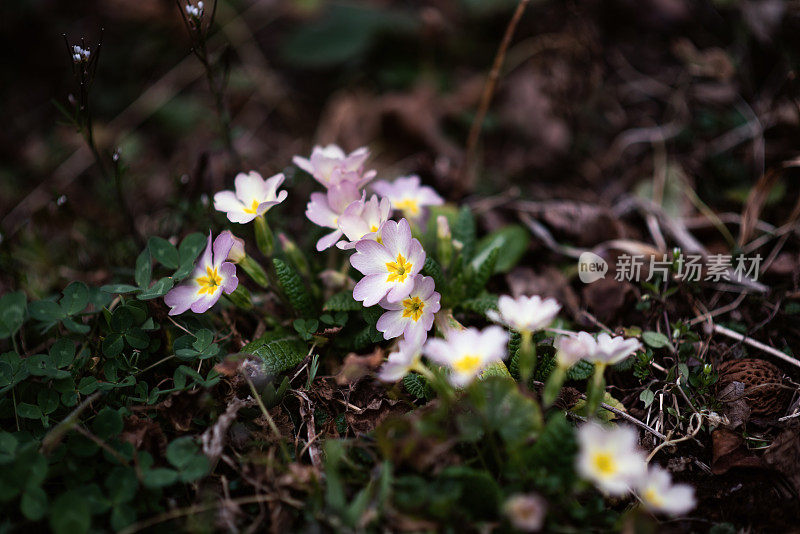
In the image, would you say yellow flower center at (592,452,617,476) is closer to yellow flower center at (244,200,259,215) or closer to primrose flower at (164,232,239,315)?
primrose flower at (164,232,239,315)

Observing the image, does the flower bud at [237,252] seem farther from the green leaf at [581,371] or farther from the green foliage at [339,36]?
the green foliage at [339,36]

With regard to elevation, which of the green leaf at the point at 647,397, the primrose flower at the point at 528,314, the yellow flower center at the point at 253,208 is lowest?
the green leaf at the point at 647,397

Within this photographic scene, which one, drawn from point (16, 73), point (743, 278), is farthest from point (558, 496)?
point (16, 73)

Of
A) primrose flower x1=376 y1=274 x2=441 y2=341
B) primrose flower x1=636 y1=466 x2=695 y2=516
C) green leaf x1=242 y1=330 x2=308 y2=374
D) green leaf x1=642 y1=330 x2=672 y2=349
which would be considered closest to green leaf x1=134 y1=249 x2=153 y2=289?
green leaf x1=242 y1=330 x2=308 y2=374

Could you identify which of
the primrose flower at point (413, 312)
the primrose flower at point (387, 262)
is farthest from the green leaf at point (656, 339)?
the primrose flower at point (387, 262)

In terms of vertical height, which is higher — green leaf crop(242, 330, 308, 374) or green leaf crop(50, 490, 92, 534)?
green leaf crop(50, 490, 92, 534)

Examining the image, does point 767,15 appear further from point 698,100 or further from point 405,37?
point 405,37

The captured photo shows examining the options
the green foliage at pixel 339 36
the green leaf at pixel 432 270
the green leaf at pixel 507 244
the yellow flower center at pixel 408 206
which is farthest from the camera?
the green foliage at pixel 339 36

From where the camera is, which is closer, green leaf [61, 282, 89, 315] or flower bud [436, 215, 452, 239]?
green leaf [61, 282, 89, 315]
